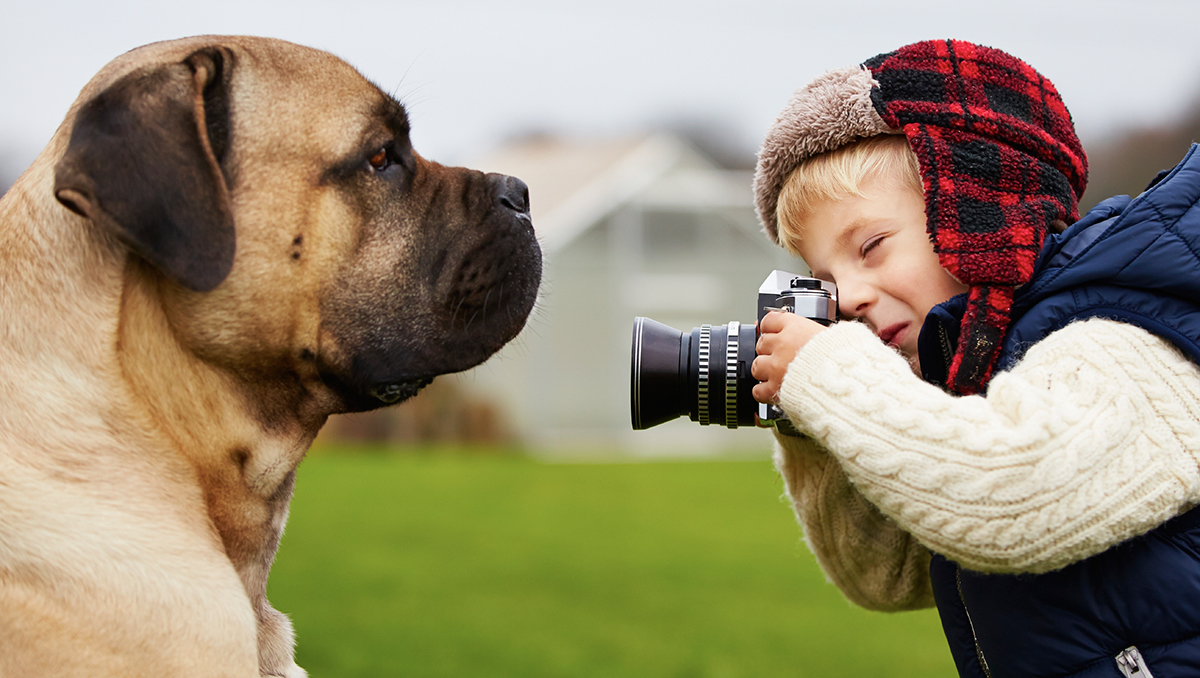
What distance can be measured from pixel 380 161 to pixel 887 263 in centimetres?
109

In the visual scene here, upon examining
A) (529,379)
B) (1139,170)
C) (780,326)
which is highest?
(780,326)

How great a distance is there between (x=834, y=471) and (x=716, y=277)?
597 inches

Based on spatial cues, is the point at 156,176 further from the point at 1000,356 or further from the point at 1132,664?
the point at 1132,664

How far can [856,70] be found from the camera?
236 centimetres

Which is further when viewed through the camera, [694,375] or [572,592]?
[572,592]

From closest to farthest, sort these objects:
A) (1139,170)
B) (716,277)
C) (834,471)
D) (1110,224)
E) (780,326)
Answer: (1110,224) → (780,326) → (834,471) → (1139,170) → (716,277)

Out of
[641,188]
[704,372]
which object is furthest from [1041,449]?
[641,188]

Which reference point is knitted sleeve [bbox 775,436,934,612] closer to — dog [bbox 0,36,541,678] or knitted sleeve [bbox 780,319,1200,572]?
knitted sleeve [bbox 780,319,1200,572]

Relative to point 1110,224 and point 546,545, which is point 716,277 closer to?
point 546,545

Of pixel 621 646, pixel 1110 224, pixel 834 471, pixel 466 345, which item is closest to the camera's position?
pixel 1110 224

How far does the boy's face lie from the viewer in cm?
219

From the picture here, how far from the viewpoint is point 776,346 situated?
215 centimetres

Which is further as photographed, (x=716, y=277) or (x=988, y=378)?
(x=716, y=277)

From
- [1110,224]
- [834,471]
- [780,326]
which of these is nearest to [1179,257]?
[1110,224]
